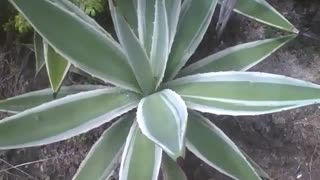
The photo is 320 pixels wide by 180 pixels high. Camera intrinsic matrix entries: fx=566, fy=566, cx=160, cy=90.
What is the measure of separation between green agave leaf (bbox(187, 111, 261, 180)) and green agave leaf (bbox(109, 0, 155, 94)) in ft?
0.40

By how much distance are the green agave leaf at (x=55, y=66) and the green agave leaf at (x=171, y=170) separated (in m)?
0.27

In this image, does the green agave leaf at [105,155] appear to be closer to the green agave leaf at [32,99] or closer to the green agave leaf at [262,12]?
the green agave leaf at [32,99]

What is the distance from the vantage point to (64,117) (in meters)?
1.13

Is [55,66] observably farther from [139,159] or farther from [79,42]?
[139,159]

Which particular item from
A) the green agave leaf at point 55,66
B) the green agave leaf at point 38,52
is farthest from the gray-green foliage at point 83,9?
the green agave leaf at point 55,66

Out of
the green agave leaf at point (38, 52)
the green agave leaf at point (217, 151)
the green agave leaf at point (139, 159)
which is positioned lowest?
the green agave leaf at point (217, 151)

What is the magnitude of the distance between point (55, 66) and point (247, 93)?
0.41m

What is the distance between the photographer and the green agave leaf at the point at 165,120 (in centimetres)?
90

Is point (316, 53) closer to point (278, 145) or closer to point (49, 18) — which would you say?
point (278, 145)

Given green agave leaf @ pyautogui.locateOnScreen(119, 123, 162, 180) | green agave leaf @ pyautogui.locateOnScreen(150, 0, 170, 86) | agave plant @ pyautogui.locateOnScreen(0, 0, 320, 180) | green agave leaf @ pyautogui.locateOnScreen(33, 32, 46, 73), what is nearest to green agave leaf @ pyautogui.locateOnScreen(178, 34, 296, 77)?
agave plant @ pyautogui.locateOnScreen(0, 0, 320, 180)

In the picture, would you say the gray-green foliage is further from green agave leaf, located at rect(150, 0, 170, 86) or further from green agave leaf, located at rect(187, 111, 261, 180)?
green agave leaf, located at rect(187, 111, 261, 180)

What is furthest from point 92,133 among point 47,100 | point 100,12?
point 100,12

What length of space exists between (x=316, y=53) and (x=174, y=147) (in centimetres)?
69

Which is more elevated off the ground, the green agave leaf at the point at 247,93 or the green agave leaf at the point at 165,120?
the green agave leaf at the point at 165,120
